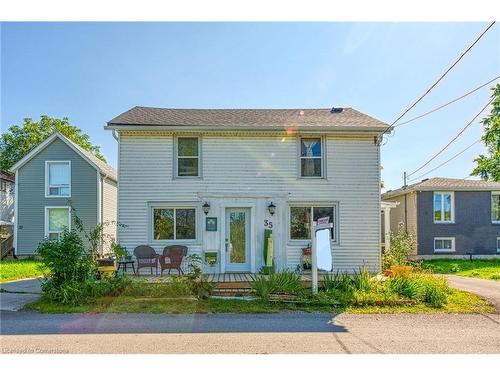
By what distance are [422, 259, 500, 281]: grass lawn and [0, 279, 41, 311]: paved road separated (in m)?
14.4

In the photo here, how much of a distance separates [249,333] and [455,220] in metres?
17.2

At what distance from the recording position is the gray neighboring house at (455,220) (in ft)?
63.4

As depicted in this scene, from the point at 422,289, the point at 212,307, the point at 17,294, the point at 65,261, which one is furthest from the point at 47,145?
the point at 422,289

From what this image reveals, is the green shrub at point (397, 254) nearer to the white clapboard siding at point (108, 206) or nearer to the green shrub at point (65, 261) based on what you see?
the green shrub at point (65, 261)

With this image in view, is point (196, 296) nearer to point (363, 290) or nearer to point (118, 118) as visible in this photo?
point (363, 290)

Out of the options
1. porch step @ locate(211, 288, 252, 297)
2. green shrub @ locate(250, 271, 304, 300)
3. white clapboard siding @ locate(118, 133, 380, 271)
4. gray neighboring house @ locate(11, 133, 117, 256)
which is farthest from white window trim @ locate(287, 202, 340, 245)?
gray neighboring house @ locate(11, 133, 117, 256)

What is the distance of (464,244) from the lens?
63.5 feet

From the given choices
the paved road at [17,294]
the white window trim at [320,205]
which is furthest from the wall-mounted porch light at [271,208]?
the paved road at [17,294]

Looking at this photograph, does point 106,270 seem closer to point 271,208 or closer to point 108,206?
point 271,208

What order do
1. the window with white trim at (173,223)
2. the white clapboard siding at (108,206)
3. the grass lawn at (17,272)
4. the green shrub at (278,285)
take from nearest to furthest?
the green shrub at (278,285), the window with white trim at (173,223), the grass lawn at (17,272), the white clapboard siding at (108,206)

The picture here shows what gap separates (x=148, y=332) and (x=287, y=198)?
696 cm

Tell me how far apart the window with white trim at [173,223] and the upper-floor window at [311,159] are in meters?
4.14

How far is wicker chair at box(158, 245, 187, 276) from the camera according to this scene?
36.0ft

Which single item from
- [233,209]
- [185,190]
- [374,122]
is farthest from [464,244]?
[185,190]
